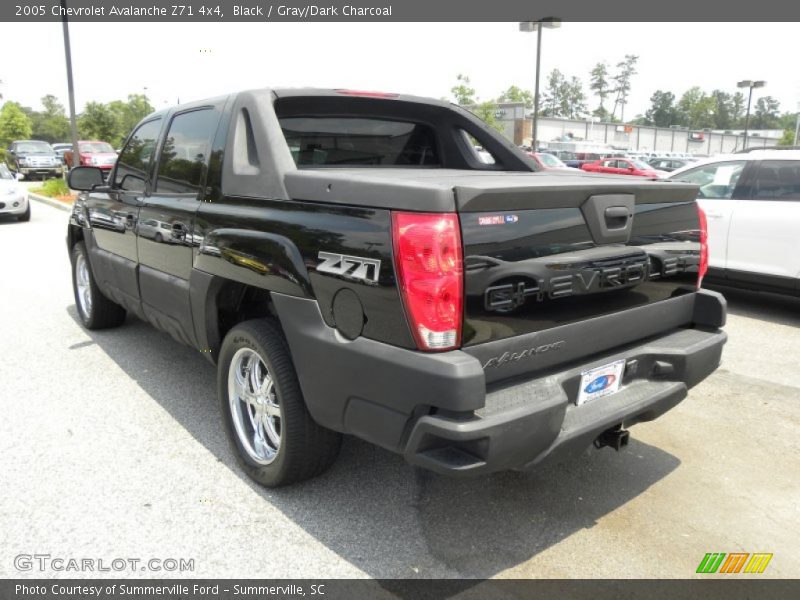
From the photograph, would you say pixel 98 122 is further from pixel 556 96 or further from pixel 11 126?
pixel 556 96

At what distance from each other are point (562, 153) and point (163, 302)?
40459mm

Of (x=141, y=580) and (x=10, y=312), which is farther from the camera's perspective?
(x=10, y=312)

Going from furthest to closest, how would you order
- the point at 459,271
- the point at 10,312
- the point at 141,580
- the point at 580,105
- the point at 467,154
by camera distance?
the point at 580,105, the point at 10,312, the point at 467,154, the point at 141,580, the point at 459,271

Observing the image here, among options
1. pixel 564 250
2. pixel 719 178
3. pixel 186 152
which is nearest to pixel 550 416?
pixel 564 250

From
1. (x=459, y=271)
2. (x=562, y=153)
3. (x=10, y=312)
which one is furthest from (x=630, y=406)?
(x=562, y=153)

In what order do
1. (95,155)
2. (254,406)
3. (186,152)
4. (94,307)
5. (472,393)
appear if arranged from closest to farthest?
(472,393)
(254,406)
(186,152)
(94,307)
(95,155)

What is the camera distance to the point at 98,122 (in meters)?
54.7

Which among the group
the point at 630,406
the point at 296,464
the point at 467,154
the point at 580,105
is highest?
the point at 580,105

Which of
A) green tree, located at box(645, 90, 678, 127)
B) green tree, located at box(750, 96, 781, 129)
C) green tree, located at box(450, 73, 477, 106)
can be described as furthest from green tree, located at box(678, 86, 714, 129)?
green tree, located at box(450, 73, 477, 106)

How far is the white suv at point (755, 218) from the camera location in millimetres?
6352

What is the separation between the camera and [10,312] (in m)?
6.55

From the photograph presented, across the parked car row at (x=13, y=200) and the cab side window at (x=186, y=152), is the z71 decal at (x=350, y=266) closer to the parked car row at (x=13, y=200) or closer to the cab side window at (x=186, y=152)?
the cab side window at (x=186, y=152)

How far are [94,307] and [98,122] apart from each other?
2224 inches

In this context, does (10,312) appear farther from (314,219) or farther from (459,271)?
(459,271)
